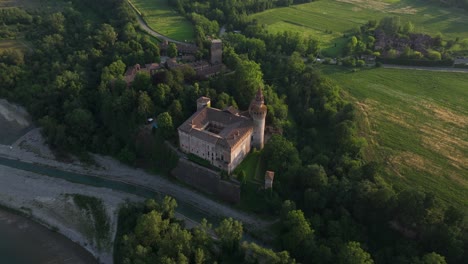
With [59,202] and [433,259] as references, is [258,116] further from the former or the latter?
[59,202]

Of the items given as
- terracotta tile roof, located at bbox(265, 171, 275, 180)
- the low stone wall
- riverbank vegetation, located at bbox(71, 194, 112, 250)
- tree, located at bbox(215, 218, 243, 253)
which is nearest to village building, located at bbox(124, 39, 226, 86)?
the low stone wall

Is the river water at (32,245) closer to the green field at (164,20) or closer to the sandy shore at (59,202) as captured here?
the sandy shore at (59,202)

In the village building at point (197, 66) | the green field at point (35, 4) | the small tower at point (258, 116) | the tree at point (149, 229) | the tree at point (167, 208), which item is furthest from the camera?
the green field at point (35, 4)

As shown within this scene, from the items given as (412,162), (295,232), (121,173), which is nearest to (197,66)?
(121,173)

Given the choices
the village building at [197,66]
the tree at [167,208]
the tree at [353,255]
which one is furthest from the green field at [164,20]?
the tree at [353,255]

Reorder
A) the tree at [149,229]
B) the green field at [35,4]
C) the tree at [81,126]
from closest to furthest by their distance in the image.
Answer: the tree at [149,229]
the tree at [81,126]
the green field at [35,4]

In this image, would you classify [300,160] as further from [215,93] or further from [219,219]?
[215,93]
